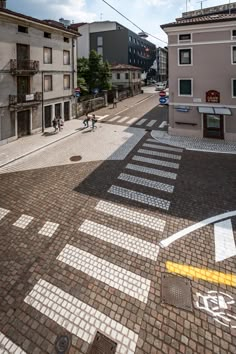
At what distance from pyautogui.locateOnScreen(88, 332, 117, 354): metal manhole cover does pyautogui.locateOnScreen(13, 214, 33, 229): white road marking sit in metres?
6.00

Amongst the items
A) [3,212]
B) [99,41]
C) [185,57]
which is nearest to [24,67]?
[185,57]

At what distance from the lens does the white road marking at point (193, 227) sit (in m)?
9.73

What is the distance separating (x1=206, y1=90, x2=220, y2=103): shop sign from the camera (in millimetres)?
22312

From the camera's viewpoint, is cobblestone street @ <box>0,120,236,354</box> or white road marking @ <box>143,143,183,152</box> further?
white road marking @ <box>143,143,183,152</box>

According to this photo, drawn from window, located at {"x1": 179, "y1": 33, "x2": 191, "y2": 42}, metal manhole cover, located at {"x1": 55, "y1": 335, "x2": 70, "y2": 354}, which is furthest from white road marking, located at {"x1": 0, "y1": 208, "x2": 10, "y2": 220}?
window, located at {"x1": 179, "y1": 33, "x2": 191, "y2": 42}

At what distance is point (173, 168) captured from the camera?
1703cm

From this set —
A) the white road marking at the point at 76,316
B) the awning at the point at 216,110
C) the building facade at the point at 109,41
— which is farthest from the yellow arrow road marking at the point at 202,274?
the building facade at the point at 109,41

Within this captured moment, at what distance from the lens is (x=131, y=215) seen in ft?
37.6

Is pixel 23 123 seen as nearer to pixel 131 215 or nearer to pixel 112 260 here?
pixel 131 215

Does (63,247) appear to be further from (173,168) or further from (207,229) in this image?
(173,168)

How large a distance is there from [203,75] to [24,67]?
1650 cm

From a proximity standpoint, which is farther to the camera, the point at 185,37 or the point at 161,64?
the point at 161,64

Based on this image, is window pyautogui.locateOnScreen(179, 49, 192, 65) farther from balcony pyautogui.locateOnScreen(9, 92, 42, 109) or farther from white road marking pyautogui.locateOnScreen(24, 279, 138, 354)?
white road marking pyautogui.locateOnScreen(24, 279, 138, 354)

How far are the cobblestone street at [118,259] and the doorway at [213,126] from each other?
811cm
